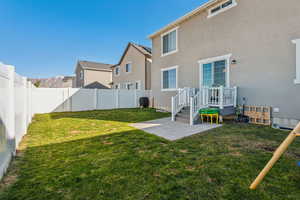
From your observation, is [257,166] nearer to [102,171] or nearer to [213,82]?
[102,171]

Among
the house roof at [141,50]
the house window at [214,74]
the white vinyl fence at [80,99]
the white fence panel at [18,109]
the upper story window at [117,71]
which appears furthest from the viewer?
the upper story window at [117,71]

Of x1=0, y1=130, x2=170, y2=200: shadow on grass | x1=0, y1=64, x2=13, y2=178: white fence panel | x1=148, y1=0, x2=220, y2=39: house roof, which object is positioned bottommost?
x1=0, y1=130, x2=170, y2=200: shadow on grass

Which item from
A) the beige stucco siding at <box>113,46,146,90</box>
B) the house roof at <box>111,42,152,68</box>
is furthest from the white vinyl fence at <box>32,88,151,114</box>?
the house roof at <box>111,42,152,68</box>

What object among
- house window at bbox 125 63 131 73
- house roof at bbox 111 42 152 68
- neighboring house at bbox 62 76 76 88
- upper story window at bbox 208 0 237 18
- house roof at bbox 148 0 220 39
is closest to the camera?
upper story window at bbox 208 0 237 18

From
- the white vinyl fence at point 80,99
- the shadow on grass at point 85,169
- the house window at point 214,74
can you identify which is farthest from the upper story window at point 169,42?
the shadow on grass at point 85,169

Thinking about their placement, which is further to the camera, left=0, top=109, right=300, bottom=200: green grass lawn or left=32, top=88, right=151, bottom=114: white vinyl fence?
left=32, top=88, right=151, bottom=114: white vinyl fence

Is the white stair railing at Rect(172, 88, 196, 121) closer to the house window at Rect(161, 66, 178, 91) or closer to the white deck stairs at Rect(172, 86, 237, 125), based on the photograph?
the white deck stairs at Rect(172, 86, 237, 125)

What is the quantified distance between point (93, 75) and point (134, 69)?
28.0ft

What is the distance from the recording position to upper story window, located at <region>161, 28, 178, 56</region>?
10085mm

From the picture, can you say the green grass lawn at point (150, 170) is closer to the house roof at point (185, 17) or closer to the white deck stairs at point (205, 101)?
the white deck stairs at point (205, 101)

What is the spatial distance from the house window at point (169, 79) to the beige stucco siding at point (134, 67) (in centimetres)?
423

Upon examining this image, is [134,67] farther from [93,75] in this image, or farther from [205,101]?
[205,101]

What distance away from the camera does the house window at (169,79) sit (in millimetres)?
10269

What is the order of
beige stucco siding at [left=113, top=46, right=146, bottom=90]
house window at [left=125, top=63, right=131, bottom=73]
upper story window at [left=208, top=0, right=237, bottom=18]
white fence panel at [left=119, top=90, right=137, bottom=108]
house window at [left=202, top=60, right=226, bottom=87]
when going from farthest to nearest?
house window at [left=125, top=63, right=131, bottom=73]
beige stucco siding at [left=113, top=46, right=146, bottom=90]
white fence panel at [left=119, top=90, right=137, bottom=108]
house window at [left=202, top=60, right=226, bottom=87]
upper story window at [left=208, top=0, right=237, bottom=18]
